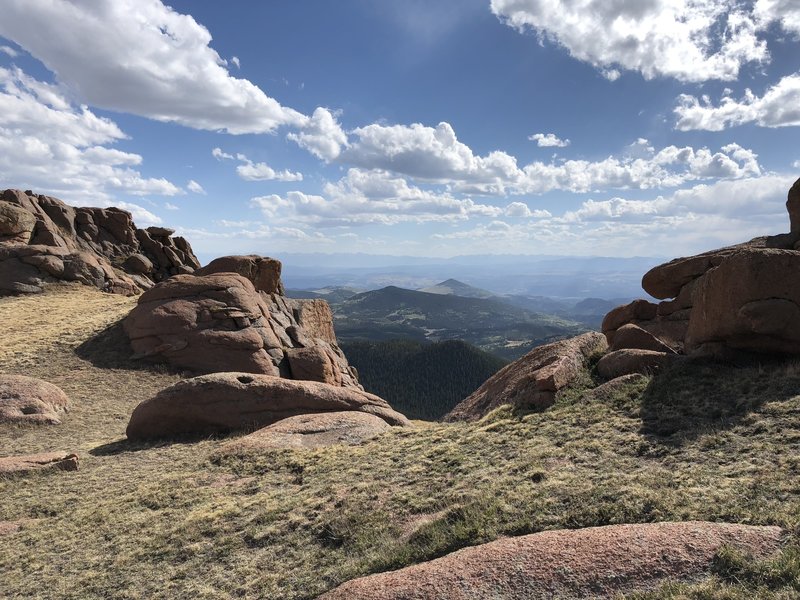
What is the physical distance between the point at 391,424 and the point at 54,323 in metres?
30.5

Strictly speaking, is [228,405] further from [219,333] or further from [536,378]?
[536,378]

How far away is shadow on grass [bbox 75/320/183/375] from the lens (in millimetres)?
32062

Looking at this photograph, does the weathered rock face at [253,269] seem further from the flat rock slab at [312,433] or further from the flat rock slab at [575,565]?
the flat rock slab at [575,565]

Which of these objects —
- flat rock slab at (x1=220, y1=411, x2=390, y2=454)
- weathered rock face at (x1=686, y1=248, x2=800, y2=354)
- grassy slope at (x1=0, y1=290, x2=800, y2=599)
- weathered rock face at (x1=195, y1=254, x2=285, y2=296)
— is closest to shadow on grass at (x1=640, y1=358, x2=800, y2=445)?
grassy slope at (x1=0, y1=290, x2=800, y2=599)

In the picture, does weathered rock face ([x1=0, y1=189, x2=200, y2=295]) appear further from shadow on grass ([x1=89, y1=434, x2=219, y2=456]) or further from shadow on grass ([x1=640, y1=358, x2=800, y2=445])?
shadow on grass ([x1=640, y1=358, x2=800, y2=445])

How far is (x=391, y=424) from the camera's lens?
24891 millimetres

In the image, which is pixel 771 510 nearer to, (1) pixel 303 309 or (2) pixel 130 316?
(2) pixel 130 316

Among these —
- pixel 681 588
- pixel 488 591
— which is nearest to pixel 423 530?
pixel 488 591

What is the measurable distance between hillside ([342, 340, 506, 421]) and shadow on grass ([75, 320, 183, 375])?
113715mm

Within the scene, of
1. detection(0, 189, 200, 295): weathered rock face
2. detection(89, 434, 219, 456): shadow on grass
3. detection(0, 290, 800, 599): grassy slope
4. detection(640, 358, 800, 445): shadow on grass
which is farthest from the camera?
detection(0, 189, 200, 295): weathered rock face

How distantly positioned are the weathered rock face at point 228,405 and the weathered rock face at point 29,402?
5.34m

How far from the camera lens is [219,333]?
3331cm

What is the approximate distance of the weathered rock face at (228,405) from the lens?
892 inches

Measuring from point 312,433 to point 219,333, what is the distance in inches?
630
